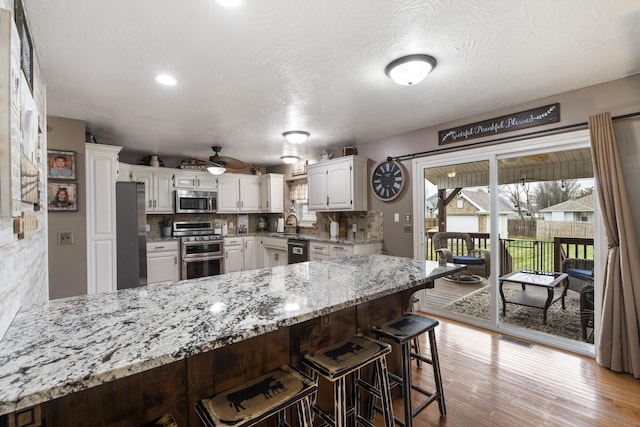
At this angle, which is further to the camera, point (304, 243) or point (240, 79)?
point (304, 243)

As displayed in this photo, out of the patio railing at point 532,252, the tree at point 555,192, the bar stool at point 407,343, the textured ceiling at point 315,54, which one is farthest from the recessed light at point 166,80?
the tree at point 555,192

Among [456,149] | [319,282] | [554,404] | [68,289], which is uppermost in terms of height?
[456,149]

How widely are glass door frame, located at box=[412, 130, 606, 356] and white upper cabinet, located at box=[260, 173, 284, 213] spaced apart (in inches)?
119

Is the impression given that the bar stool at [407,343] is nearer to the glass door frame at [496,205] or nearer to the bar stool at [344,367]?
the bar stool at [344,367]

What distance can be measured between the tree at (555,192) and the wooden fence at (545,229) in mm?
201

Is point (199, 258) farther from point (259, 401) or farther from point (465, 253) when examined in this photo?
point (259, 401)

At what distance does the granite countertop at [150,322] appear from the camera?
2.54ft

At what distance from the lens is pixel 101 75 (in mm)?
2258

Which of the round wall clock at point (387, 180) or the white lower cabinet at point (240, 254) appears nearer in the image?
the round wall clock at point (387, 180)

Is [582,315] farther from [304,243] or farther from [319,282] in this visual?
[304,243]

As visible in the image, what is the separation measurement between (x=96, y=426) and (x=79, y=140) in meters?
3.17

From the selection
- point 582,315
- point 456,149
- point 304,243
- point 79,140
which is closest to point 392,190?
point 456,149

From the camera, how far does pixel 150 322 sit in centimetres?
111

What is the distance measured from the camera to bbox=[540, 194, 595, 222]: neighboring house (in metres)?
2.79
